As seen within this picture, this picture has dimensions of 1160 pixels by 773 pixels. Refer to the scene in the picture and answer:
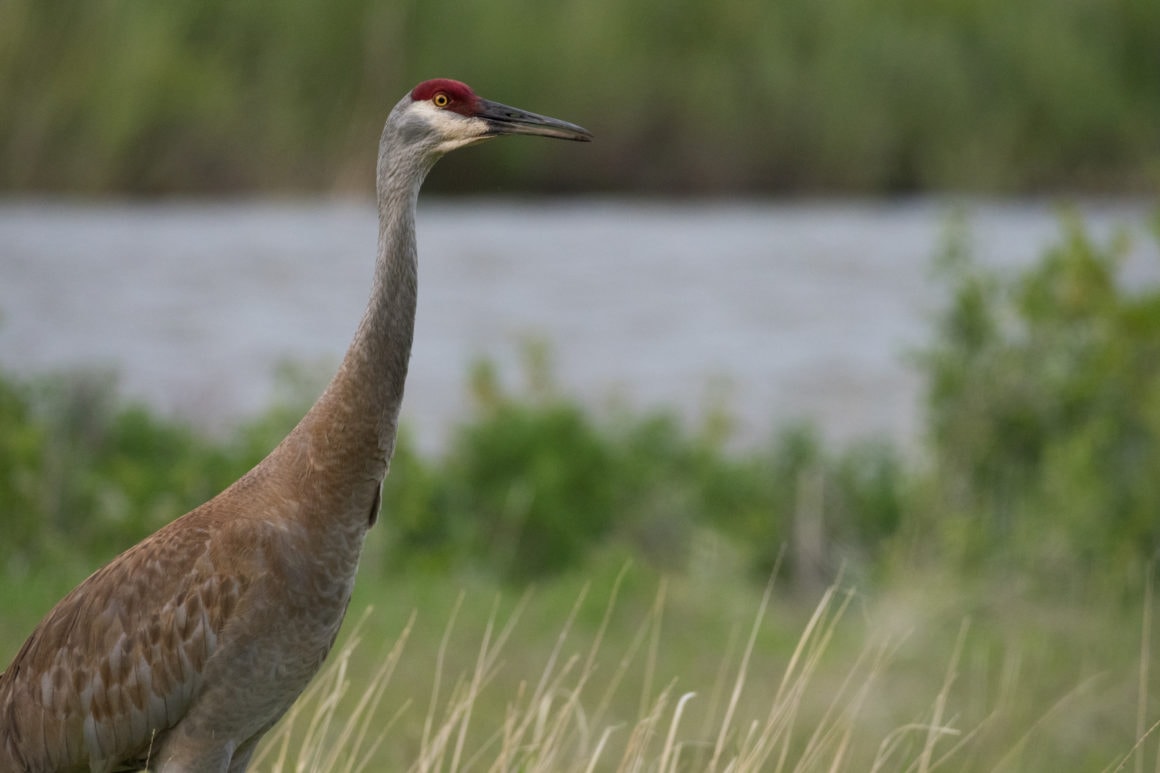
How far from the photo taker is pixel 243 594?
10.7 ft

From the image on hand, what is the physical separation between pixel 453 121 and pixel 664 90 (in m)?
15.7

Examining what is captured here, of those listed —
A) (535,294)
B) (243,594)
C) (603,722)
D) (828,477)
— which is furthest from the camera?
(535,294)

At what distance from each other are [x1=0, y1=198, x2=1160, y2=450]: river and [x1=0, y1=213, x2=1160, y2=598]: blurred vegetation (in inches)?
117

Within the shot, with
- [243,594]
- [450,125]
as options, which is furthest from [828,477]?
[243,594]

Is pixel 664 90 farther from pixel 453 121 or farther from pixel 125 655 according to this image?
pixel 125 655

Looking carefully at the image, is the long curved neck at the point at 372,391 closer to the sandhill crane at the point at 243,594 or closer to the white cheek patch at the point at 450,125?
the sandhill crane at the point at 243,594

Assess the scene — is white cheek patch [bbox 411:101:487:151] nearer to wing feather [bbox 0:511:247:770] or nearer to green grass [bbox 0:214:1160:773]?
wing feather [bbox 0:511:247:770]

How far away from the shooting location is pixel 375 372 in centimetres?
337

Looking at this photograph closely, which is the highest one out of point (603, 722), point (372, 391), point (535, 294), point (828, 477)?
point (372, 391)

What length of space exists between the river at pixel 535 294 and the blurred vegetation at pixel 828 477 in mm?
2978

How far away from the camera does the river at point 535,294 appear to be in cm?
1327

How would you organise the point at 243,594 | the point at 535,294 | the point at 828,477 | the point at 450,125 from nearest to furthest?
1. the point at 243,594
2. the point at 450,125
3. the point at 828,477
4. the point at 535,294

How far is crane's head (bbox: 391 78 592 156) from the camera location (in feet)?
11.4

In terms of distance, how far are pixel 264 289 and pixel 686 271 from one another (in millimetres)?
4335
